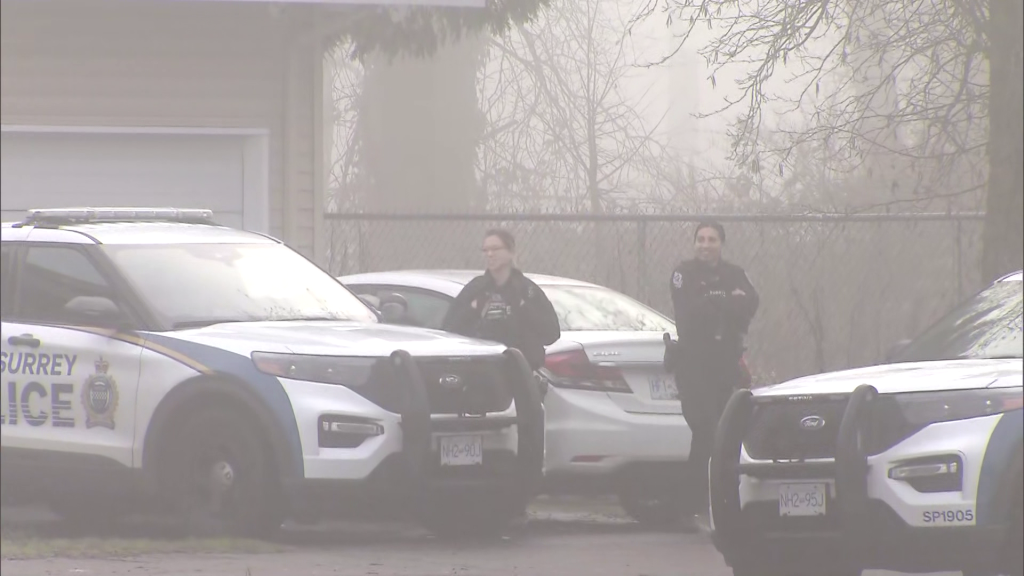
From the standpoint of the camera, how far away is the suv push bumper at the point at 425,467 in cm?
852

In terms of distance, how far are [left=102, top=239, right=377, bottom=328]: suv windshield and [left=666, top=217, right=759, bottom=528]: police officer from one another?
175 centimetres

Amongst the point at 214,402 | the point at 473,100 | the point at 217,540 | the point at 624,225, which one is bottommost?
the point at 217,540

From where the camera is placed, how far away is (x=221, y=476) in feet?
28.6

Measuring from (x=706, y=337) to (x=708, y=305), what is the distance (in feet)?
0.59

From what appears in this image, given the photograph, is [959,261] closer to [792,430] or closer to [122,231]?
[792,430]

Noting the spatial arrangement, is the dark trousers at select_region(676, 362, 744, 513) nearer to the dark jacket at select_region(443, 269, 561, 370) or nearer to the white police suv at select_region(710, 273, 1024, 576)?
the dark jacket at select_region(443, 269, 561, 370)

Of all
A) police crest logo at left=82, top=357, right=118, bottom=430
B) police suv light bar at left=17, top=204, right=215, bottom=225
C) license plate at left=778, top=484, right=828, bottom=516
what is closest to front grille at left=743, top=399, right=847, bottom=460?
license plate at left=778, top=484, right=828, bottom=516

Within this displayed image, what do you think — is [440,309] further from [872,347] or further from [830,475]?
[830,475]

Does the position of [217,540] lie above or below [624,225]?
below

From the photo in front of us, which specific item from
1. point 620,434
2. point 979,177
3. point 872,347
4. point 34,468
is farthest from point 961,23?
point 34,468

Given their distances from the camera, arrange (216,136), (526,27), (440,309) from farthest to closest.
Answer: (216,136), (526,27), (440,309)

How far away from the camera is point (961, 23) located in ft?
32.7

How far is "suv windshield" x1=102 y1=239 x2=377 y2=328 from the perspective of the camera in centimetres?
923

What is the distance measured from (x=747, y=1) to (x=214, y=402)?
4358 millimetres
